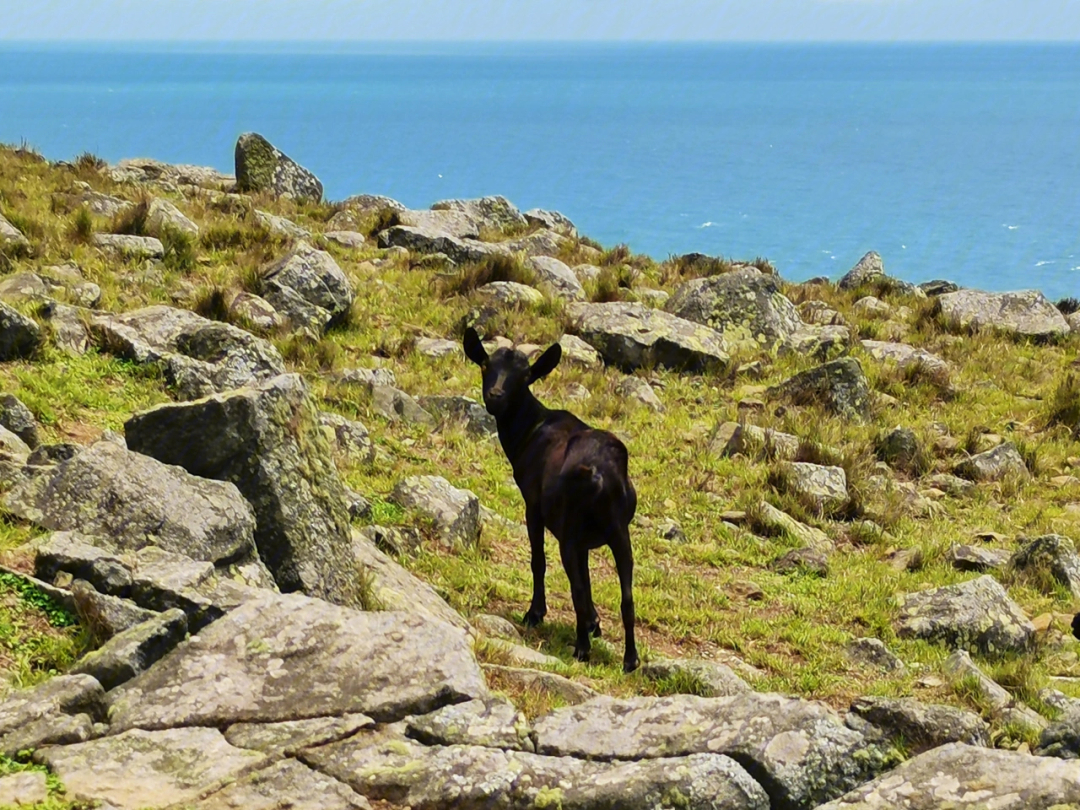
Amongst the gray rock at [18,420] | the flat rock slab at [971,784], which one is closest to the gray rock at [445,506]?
the gray rock at [18,420]

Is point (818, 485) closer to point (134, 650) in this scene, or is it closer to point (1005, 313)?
point (134, 650)

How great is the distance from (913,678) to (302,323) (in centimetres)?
1207

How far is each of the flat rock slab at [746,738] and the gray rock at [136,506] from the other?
289 centimetres

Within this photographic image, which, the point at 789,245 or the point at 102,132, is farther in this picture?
the point at 102,132

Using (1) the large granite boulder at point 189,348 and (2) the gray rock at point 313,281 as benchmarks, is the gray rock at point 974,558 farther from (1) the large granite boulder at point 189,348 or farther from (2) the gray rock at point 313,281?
(2) the gray rock at point 313,281

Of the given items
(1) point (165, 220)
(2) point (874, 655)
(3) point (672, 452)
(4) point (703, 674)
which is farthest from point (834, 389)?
(1) point (165, 220)

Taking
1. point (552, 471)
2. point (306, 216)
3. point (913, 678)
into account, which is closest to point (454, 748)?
point (552, 471)

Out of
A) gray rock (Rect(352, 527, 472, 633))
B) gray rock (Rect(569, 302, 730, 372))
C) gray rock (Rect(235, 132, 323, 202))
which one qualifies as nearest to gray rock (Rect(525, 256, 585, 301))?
gray rock (Rect(569, 302, 730, 372))

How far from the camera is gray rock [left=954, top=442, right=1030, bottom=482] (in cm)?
1705

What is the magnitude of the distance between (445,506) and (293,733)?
6169 mm

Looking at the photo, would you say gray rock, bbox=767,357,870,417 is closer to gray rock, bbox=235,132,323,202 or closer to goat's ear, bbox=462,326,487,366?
goat's ear, bbox=462,326,487,366

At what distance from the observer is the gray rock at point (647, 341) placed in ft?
68.6

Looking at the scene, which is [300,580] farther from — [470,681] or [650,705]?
[650,705]

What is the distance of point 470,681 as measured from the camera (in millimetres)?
6711
